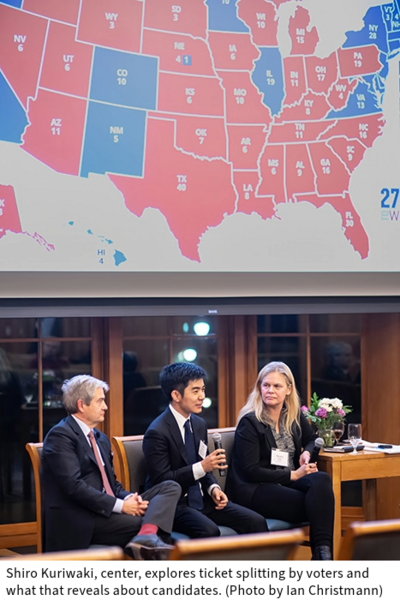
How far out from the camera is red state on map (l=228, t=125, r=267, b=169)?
4727 millimetres

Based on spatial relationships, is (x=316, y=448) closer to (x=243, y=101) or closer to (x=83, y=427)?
(x=83, y=427)

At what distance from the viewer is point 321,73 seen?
4926 millimetres

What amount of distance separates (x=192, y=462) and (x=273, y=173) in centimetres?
186

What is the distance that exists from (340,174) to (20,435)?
253cm

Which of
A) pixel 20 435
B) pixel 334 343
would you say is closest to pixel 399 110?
pixel 334 343

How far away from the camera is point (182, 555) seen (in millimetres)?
2121

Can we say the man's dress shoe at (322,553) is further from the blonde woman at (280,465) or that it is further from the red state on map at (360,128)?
the red state on map at (360,128)

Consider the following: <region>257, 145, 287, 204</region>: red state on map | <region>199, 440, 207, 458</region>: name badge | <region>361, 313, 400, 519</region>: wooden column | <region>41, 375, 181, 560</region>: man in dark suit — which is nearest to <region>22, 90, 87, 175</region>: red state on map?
<region>257, 145, 287, 204</region>: red state on map

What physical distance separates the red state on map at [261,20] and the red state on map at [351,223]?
1.03 meters

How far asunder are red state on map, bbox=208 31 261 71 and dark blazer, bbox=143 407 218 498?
7.02 feet

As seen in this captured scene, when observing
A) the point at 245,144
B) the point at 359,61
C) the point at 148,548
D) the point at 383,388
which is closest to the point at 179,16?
the point at 245,144

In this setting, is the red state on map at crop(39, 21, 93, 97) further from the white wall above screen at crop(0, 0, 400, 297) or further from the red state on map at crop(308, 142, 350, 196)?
the red state on map at crop(308, 142, 350, 196)
